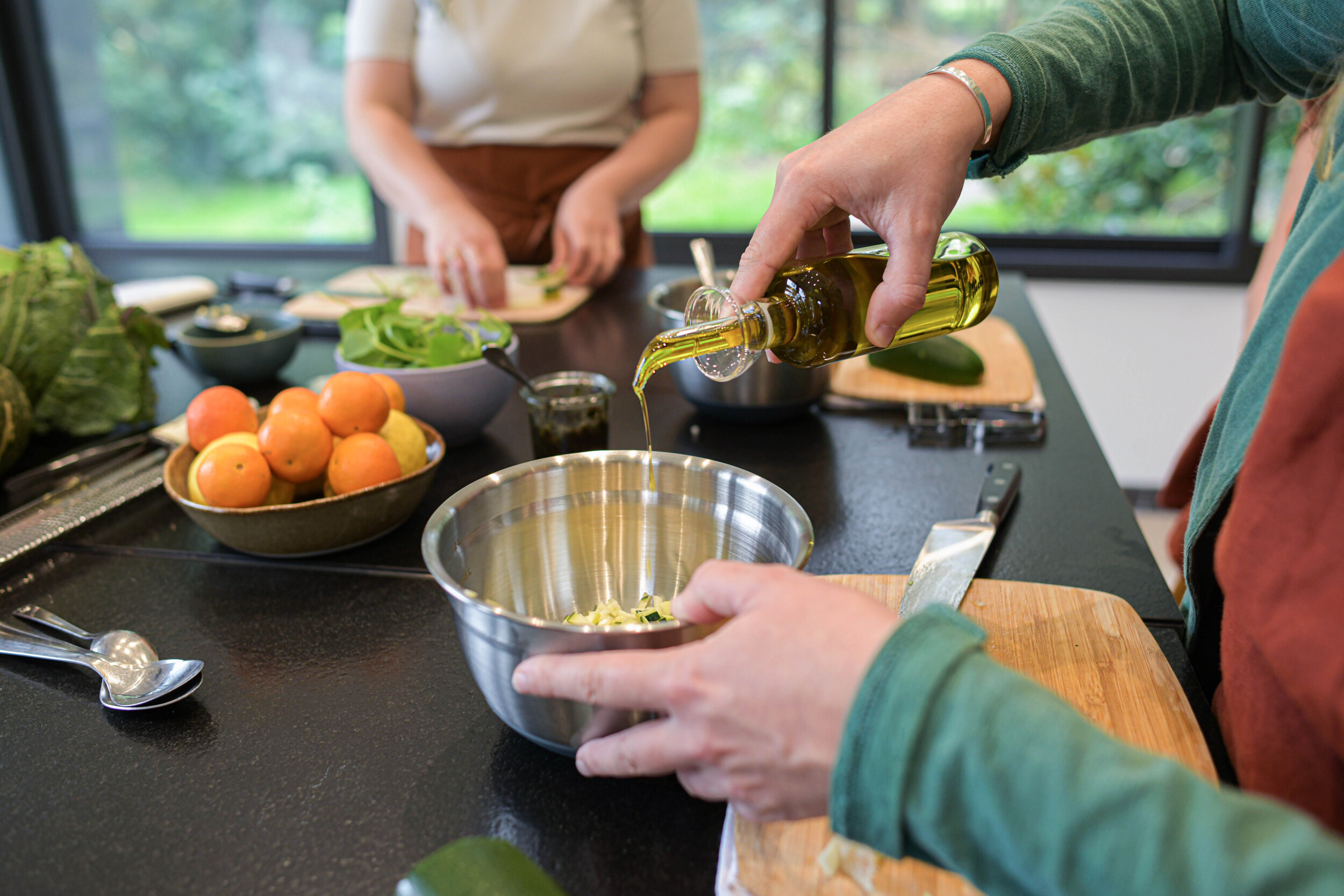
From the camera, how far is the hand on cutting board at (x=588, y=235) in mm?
1905

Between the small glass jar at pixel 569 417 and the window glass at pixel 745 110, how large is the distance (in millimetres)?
2121

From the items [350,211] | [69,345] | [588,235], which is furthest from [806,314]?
[350,211]

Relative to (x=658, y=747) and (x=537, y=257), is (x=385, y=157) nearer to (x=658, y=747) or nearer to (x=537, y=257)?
(x=537, y=257)

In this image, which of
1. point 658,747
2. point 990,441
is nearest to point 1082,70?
point 990,441

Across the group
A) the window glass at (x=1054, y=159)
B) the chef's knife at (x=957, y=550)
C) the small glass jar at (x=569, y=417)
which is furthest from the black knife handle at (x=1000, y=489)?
the window glass at (x=1054, y=159)

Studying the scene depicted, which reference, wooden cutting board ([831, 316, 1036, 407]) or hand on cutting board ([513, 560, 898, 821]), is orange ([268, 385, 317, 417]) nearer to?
hand on cutting board ([513, 560, 898, 821])

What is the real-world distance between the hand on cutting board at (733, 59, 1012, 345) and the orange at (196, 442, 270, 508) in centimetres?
52

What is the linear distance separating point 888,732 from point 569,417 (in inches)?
27.9

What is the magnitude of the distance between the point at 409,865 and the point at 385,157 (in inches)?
65.9

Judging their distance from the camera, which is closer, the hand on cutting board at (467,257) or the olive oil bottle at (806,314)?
the olive oil bottle at (806,314)

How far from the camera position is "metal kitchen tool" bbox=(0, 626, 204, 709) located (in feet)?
2.47

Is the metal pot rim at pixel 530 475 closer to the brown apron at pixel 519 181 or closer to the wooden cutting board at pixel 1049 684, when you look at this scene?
the wooden cutting board at pixel 1049 684

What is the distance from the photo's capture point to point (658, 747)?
557 millimetres

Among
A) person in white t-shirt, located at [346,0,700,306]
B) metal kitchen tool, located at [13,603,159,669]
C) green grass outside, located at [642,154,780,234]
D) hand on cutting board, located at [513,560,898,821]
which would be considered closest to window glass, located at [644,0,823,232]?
green grass outside, located at [642,154,780,234]
